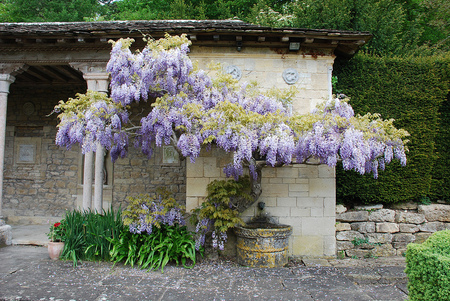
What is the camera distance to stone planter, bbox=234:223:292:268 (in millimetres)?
4605

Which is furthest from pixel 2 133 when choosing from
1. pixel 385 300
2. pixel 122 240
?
pixel 385 300

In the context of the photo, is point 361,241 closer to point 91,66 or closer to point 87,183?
point 87,183

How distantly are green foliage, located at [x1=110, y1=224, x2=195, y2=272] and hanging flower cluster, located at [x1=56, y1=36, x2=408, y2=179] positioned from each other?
1.24 m

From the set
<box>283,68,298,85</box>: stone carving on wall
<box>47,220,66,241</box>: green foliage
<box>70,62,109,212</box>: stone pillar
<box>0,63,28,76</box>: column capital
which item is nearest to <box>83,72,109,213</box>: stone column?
<box>70,62,109,212</box>: stone pillar

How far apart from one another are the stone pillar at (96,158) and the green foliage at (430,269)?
453 centimetres

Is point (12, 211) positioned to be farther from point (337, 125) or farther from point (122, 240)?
point (337, 125)

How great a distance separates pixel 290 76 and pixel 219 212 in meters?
2.58

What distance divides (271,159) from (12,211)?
699cm

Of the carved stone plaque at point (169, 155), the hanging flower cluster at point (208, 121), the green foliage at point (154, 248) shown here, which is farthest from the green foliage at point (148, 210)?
the carved stone plaque at point (169, 155)

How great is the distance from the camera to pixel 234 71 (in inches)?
216

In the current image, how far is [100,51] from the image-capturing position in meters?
5.60

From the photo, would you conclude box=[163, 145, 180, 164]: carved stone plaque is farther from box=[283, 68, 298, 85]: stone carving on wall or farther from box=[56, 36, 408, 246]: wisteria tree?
box=[283, 68, 298, 85]: stone carving on wall

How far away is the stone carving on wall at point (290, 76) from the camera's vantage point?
5484 millimetres

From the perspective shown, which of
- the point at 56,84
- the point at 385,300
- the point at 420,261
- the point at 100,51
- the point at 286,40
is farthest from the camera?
the point at 56,84
